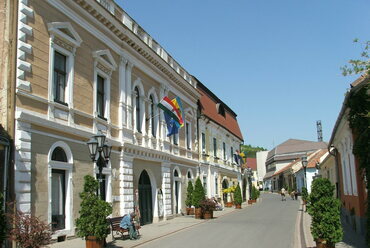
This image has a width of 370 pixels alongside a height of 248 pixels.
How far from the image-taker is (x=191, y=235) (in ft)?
60.4

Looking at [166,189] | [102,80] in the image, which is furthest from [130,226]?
[166,189]

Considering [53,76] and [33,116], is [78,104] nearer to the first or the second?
[53,76]

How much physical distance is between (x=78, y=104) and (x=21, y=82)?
12.1ft

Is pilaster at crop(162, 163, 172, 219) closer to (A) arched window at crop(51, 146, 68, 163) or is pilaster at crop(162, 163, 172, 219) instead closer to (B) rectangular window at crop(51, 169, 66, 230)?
(A) arched window at crop(51, 146, 68, 163)

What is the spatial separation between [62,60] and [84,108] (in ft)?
7.29

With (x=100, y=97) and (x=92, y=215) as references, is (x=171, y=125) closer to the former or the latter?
(x=100, y=97)

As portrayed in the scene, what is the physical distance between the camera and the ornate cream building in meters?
13.9

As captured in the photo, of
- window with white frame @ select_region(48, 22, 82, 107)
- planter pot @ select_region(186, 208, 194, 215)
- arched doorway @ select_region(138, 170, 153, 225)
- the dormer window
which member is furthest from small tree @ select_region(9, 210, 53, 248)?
the dormer window

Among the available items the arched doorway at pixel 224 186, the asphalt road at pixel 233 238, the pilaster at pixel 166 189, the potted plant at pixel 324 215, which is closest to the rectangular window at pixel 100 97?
the asphalt road at pixel 233 238

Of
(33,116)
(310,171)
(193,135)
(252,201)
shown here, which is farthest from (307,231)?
(310,171)

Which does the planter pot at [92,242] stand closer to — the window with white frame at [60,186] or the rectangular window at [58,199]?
the window with white frame at [60,186]

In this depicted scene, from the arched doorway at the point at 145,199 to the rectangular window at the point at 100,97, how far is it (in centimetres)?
578

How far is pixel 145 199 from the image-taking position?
24.2 metres

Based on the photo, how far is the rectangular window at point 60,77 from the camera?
16.0 meters
